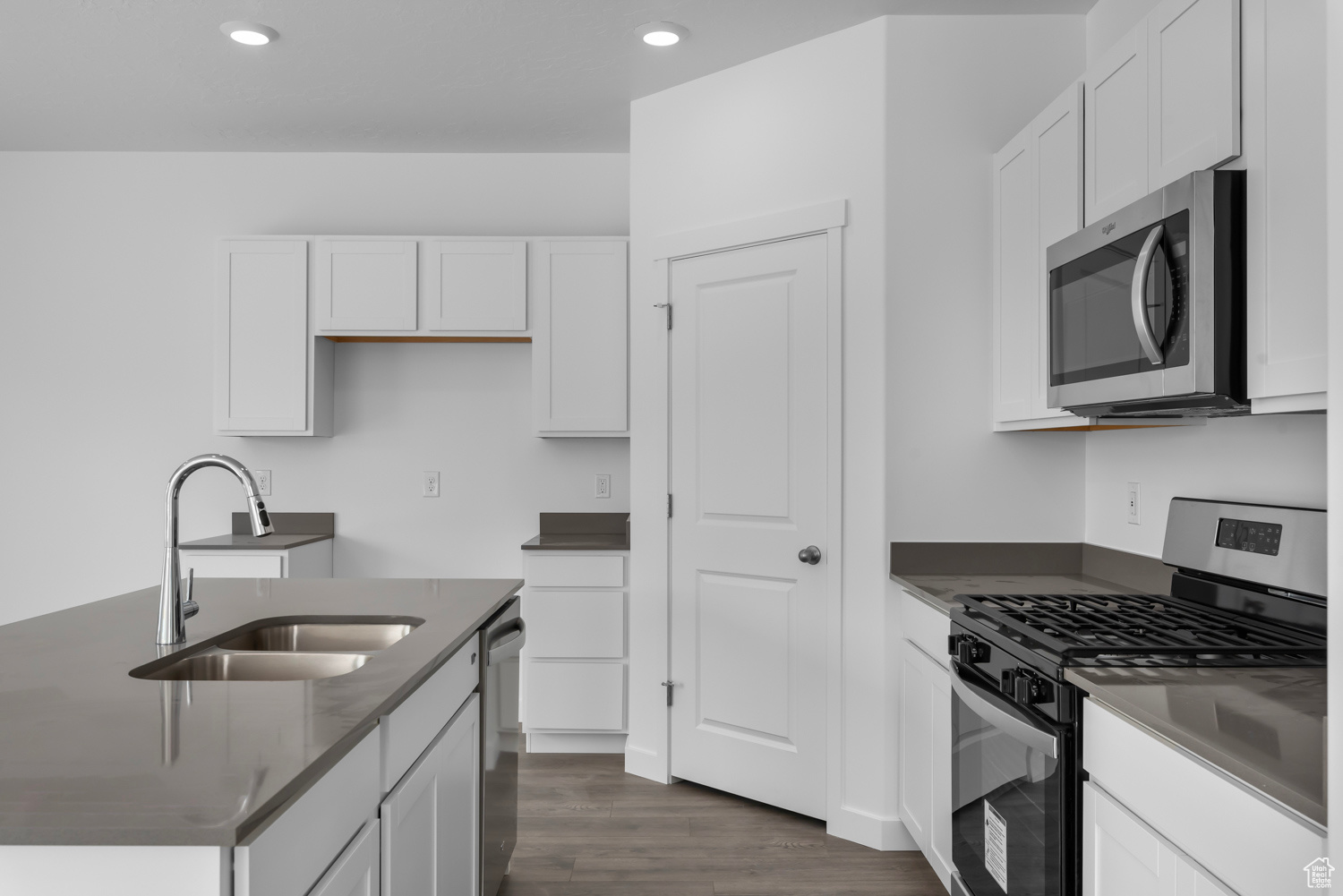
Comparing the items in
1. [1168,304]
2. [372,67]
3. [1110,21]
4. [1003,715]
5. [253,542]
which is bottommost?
[1003,715]

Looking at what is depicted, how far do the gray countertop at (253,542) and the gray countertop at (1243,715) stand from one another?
3.12 m

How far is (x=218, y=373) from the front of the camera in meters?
3.79

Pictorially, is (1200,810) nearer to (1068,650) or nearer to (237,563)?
(1068,650)

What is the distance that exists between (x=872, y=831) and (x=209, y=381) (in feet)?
11.8

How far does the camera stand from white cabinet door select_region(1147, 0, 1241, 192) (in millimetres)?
1507

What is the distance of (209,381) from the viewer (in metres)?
4.07

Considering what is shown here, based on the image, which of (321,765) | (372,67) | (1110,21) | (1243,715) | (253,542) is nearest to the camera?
(321,765)

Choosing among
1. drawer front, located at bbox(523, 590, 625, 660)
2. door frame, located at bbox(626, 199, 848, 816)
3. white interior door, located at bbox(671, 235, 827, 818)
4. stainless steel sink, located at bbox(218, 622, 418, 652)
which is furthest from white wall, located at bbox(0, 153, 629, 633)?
stainless steel sink, located at bbox(218, 622, 418, 652)

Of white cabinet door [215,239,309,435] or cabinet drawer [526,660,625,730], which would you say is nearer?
cabinet drawer [526,660,625,730]

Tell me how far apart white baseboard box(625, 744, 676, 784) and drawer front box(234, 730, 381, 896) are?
2027 millimetres

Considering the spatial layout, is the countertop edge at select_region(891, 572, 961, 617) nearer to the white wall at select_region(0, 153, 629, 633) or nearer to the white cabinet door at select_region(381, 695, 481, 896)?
the white cabinet door at select_region(381, 695, 481, 896)

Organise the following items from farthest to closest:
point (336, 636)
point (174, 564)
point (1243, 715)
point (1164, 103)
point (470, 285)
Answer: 1. point (470, 285)
2. point (336, 636)
3. point (1164, 103)
4. point (174, 564)
5. point (1243, 715)

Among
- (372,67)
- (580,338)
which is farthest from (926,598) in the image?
(372,67)

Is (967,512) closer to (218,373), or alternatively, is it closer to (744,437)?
(744,437)
